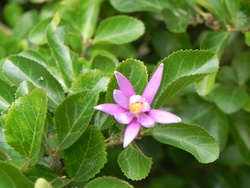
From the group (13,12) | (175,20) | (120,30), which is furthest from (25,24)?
(175,20)

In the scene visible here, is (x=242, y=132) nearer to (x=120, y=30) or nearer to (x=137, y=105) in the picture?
(x=120, y=30)

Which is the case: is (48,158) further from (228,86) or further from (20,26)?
(20,26)

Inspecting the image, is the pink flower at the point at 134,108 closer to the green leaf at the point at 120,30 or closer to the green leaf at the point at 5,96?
the green leaf at the point at 5,96

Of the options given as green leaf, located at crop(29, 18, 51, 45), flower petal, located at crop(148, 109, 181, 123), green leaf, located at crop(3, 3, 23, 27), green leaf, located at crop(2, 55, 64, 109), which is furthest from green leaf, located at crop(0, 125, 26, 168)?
green leaf, located at crop(3, 3, 23, 27)

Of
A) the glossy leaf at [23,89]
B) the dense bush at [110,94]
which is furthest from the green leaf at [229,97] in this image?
the glossy leaf at [23,89]

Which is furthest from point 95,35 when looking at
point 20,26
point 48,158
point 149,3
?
point 48,158
